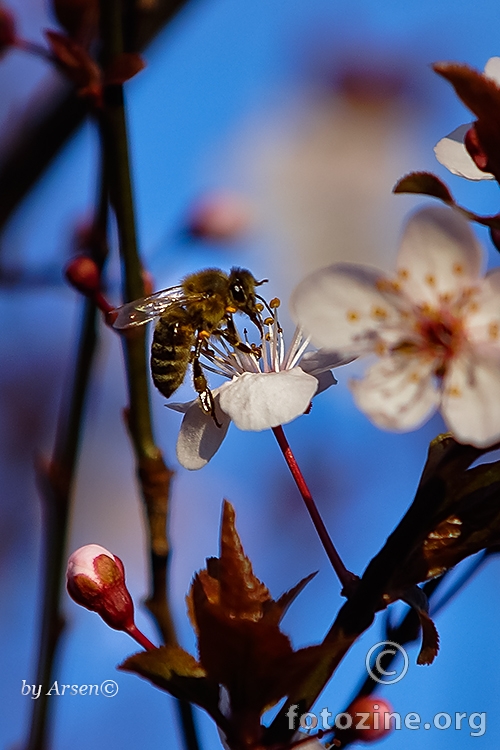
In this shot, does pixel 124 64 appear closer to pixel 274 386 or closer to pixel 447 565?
pixel 274 386

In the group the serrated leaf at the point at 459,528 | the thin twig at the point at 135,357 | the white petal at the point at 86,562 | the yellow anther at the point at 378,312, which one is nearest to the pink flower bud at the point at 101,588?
the white petal at the point at 86,562

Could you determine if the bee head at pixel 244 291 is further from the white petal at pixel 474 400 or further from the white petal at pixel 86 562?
the white petal at pixel 474 400

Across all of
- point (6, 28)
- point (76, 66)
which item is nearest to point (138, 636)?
point (76, 66)

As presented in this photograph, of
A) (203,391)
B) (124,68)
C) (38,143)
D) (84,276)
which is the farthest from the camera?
(38,143)

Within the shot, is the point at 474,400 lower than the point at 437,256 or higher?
lower

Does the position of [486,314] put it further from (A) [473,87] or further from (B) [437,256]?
(A) [473,87]
